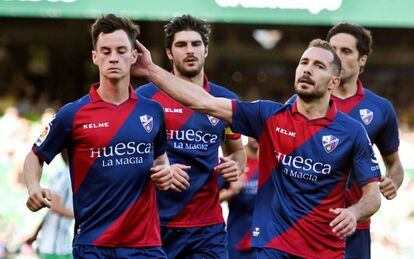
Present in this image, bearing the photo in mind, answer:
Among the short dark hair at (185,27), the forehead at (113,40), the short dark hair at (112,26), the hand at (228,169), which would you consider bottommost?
the hand at (228,169)

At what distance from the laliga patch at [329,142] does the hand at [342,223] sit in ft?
1.75

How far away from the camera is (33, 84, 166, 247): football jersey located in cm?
646

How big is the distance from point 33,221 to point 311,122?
22.4 ft

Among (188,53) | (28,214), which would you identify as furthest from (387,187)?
(28,214)

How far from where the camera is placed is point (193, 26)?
802 centimetres

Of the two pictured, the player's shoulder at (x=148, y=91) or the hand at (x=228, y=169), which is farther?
the player's shoulder at (x=148, y=91)

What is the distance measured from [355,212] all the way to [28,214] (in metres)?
7.13

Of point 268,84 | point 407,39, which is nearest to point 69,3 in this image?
point 268,84

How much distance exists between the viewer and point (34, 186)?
631 centimetres

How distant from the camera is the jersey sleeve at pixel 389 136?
26.3ft

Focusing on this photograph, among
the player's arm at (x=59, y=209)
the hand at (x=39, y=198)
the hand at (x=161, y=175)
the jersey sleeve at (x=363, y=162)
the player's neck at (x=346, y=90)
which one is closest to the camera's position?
the hand at (x=39, y=198)

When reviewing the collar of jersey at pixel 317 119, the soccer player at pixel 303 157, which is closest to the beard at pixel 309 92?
the soccer player at pixel 303 157

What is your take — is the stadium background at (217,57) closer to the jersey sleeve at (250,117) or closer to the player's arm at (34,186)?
the player's arm at (34,186)

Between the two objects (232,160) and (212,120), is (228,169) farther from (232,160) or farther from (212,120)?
(212,120)
